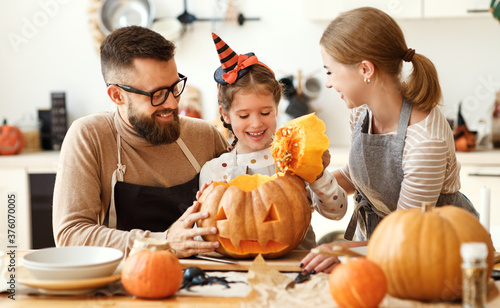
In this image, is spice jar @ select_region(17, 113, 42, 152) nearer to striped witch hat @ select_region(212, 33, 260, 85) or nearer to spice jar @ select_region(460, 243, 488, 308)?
striped witch hat @ select_region(212, 33, 260, 85)

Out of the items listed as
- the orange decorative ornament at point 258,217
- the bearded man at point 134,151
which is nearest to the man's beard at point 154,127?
the bearded man at point 134,151

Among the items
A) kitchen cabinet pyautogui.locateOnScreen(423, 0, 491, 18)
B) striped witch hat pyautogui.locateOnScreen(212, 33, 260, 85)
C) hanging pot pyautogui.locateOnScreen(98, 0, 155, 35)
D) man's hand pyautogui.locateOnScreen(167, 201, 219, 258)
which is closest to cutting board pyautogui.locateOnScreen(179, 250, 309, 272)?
man's hand pyautogui.locateOnScreen(167, 201, 219, 258)

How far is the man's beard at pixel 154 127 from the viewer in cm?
194

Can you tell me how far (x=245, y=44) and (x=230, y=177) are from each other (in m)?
2.38

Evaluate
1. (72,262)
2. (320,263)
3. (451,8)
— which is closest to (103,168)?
(72,262)

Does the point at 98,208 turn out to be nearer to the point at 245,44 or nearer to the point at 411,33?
the point at 245,44

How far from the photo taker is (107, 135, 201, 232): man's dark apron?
1.89 metres

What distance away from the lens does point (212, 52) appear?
13.8 ft

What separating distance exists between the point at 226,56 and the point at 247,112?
208 mm

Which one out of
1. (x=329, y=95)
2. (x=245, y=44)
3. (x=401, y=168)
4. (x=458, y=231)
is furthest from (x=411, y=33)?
(x=458, y=231)

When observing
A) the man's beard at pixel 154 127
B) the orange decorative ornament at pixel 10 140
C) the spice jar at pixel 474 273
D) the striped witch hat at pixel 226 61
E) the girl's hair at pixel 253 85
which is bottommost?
the spice jar at pixel 474 273

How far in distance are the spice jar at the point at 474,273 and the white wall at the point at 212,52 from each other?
297 centimetres

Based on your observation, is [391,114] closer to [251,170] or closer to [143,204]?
[251,170]

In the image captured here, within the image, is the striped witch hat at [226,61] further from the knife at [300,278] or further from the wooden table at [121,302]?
the wooden table at [121,302]
